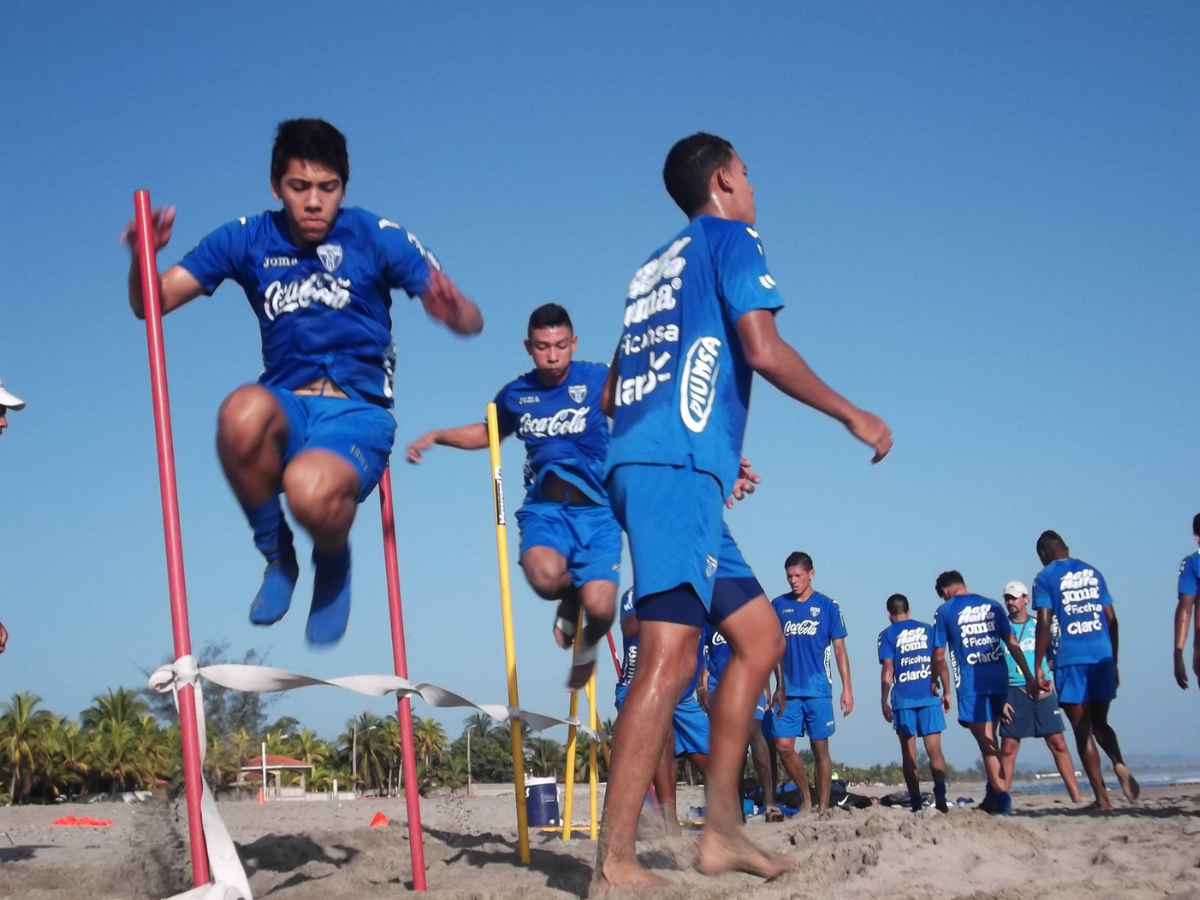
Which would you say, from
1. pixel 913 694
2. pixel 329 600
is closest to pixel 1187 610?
pixel 913 694

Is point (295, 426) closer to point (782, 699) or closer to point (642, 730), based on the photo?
point (642, 730)

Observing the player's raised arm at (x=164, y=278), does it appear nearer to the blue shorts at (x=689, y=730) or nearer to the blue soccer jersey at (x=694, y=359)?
the blue soccer jersey at (x=694, y=359)

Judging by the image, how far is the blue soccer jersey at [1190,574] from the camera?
337 inches

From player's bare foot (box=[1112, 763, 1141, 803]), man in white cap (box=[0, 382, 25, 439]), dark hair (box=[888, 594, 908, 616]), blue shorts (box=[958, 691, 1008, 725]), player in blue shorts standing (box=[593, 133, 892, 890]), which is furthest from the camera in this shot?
dark hair (box=[888, 594, 908, 616])

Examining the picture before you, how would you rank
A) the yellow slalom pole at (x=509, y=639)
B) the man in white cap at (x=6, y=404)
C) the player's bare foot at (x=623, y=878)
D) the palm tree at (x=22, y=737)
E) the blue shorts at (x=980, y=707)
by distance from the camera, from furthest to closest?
the palm tree at (x=22, y=737)
the blue shorts at (x=980, y=707)
the man in white cap at (x=6, y=404)
the yellow slalom pole at (x=509, y=639)
the player's bare foot at (x=623, y=878)

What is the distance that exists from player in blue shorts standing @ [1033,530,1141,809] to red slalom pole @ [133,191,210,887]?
24.1 feet

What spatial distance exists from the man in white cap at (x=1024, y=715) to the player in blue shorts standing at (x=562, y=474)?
4.97 metres

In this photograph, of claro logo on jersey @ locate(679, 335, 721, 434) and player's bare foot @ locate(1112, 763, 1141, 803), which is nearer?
claro logo on jersey @ locate(679, 335, 721, 434)

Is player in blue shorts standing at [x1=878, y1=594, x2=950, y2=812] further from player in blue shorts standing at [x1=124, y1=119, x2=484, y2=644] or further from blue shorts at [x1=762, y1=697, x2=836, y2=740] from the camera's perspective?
player in blue shorts standing at [x1=124, y1=119, x2=484, y2=644]

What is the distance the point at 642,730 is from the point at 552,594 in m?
Answer: 3.17

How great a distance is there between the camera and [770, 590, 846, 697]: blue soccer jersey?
36.0ft

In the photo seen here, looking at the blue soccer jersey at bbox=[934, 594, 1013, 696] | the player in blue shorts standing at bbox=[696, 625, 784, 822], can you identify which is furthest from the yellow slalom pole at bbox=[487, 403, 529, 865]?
the blue soccer jersey at bbox=[934, 594, 1013, 696]

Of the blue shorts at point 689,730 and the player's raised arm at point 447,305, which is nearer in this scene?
the player's raised arm at point 447,305

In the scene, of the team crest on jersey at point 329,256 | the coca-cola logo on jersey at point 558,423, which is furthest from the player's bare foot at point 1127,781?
the team crest on jersey at point 329,256
